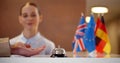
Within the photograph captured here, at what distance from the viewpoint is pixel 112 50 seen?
5.13 ft

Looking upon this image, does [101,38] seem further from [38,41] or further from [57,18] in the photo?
[38,41]

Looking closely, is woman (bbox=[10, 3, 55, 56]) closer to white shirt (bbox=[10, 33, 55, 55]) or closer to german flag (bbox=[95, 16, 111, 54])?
white shirt (bbox=[10, 33, 55, 55])

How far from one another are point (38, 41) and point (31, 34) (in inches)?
3.2

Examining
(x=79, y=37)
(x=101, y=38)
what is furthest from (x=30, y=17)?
(x=101, y=38)

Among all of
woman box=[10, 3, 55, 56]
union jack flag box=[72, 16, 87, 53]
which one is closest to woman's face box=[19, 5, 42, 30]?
woman box=[10, 3, 55, 56]

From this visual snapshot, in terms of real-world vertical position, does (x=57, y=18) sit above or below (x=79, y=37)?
above

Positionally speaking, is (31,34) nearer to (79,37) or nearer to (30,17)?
(30,17)

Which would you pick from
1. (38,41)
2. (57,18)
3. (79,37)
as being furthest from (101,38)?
(38,41)

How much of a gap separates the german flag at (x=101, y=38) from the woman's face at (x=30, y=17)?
45 cm

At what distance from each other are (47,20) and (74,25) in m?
0.21

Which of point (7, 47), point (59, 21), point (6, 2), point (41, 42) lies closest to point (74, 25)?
point (59, 21)

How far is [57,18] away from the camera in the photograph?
1.56 meters

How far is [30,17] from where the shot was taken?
1.58m

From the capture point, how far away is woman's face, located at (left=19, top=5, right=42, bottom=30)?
156 centimetres
